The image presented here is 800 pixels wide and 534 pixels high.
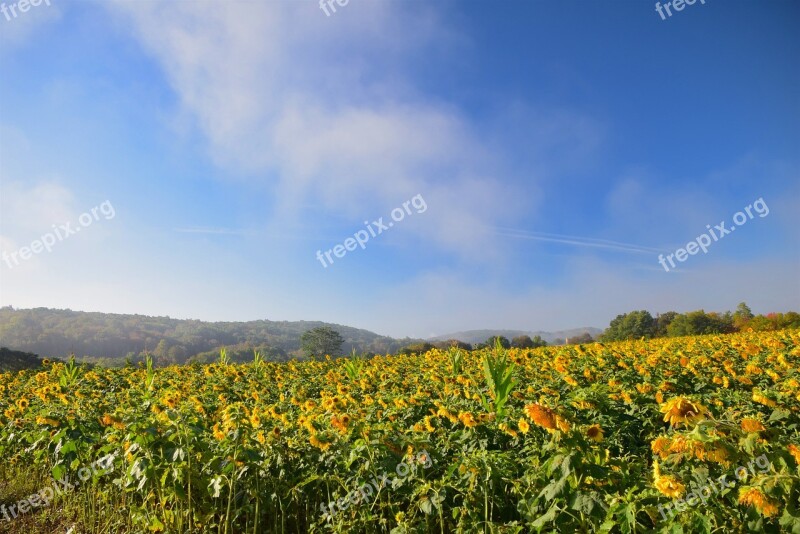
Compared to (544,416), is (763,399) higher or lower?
lower

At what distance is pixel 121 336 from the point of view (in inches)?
2244

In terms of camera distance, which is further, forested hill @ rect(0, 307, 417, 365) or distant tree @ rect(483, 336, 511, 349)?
forested hill @ rect(0, 307, 417, 365)

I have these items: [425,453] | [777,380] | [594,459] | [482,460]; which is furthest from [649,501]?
[777,380]

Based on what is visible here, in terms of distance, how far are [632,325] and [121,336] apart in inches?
2213

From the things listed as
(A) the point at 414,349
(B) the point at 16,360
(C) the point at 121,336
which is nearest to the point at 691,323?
(A) the point at 414,349

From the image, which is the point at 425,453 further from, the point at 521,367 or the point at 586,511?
the point at 521,367

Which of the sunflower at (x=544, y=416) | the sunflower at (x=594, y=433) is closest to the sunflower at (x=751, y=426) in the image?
the sunflower at (x=594, y=433)

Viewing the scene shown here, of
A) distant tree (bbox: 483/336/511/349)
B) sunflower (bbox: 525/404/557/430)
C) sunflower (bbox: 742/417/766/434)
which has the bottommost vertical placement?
sunflower (bbox: 742/417/766/434)

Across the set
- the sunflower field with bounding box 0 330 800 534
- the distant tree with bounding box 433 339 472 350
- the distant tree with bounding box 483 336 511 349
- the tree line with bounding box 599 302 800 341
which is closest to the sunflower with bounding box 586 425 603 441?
the sunflower field with bounding box 0 330 800 534

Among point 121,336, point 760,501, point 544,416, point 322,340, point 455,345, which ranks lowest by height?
point 760,501

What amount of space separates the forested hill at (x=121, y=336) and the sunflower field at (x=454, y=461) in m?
39.5

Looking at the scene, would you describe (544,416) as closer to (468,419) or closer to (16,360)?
(468,419)

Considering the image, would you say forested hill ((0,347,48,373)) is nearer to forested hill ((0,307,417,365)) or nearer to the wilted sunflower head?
the wilted sunflower head

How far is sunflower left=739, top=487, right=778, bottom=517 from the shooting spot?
5.78ft
